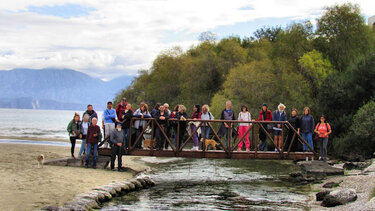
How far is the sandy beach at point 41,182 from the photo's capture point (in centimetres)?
1222

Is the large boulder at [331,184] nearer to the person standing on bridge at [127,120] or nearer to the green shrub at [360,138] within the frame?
the person standing on bridge at [127,120]

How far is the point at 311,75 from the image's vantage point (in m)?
38.8

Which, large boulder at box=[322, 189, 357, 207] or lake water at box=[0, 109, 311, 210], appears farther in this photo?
lake water at box=[0, 109, 311, 210]

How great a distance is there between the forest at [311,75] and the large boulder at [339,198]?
49.0 ft

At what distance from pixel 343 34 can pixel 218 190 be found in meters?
27.3

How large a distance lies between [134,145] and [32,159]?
5.92m

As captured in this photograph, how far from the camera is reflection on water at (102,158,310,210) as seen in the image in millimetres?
13867

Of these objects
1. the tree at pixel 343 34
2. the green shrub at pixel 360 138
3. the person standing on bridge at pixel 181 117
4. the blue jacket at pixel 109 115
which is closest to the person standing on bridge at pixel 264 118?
the person standing on bridge at pixel 181 117

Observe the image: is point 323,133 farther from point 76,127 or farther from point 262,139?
point 76,127

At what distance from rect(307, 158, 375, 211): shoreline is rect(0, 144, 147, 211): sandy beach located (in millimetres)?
7375

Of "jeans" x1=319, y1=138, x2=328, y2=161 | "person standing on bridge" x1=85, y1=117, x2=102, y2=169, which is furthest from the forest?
"person standing on bridge" x1=85, y1=117, x2=102, y2=169

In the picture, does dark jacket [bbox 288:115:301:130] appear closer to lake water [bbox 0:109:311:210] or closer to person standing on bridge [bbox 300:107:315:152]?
person standing on bridge [bbox 300:107:315:152]

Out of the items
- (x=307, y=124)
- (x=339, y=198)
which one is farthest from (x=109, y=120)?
(x=339, y=198)

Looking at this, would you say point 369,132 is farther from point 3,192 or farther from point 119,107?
point 3,192
